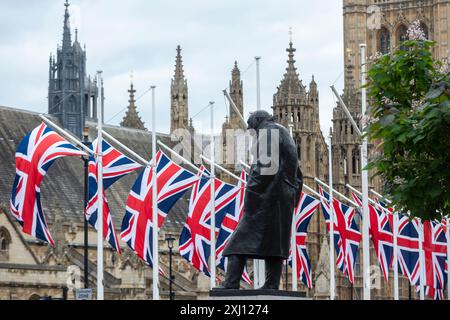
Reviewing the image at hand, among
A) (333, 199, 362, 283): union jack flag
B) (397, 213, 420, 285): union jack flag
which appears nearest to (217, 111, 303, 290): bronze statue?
(333, 199, 362, 283): union jack flag

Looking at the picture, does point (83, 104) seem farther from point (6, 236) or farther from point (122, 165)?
point (122, 165)

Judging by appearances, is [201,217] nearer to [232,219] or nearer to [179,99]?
[232,219]

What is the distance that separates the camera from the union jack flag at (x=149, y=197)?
1752 inches

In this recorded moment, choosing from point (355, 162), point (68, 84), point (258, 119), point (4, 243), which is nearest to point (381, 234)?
point (4, 243)

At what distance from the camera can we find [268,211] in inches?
1075

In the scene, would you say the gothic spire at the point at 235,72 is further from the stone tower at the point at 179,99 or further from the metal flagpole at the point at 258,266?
the metal flagpole at the point at 258,266

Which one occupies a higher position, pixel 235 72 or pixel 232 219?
pixel 235 72

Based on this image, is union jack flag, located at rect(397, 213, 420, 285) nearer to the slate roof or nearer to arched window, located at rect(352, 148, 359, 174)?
the slate roof

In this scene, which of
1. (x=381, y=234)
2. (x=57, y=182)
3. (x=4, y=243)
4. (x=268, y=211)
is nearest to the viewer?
(x=268, y=211)

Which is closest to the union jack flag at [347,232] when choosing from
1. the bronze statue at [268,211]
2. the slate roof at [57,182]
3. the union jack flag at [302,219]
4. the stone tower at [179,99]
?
the union jack flag at [302,219]

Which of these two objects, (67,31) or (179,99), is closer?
(67,31)

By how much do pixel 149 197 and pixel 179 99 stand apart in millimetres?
48520

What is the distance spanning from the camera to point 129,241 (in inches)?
1740

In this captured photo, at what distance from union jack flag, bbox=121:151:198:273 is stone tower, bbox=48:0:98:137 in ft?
117
